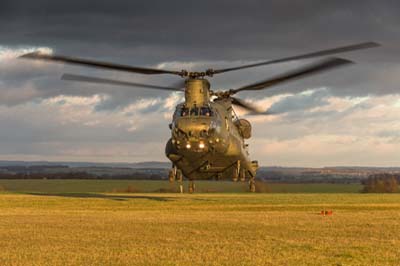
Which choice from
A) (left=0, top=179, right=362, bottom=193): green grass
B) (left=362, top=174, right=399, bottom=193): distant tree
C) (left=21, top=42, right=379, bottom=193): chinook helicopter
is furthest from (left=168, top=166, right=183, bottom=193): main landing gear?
(left=362, top=174, right=399, bottom=193): distant tree

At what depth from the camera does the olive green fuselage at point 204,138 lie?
40812mm

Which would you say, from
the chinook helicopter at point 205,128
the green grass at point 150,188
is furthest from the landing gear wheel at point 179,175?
the green grass at point 150,188

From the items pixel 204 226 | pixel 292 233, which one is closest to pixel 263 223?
pixel 204 226

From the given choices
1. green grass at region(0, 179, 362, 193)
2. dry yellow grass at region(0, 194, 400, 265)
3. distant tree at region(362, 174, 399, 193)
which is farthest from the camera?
distant tree at region(362, 174, 399, 193)

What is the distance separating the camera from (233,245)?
73.1 ft

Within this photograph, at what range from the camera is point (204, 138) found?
134 ft

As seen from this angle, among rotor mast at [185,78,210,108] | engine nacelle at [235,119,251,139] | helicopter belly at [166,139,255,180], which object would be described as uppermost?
rotor mast at [185,78,210,108]

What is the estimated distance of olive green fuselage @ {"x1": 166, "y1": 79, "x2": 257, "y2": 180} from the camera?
134 ft

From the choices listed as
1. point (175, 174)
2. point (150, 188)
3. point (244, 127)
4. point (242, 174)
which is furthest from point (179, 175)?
point (150, 188)

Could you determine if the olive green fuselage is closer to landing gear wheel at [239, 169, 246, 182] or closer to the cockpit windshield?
the cockpit windshield

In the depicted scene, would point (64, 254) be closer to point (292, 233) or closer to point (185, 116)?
point (292, 233)

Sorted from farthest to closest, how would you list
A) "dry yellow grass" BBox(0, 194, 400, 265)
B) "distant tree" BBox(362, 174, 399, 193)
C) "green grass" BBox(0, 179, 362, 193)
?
1. "distant tree" BBox(362, 174, 399, 193)
2. "green grass" BBox(0, 179, 362, 193)
3. "dry yellow grass" BBox(0, 194, 400, 265)

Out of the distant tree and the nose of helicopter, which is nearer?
the nose of helicopter

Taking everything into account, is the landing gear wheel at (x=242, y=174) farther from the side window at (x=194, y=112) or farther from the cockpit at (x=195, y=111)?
the side window at (x=194, y=112)
